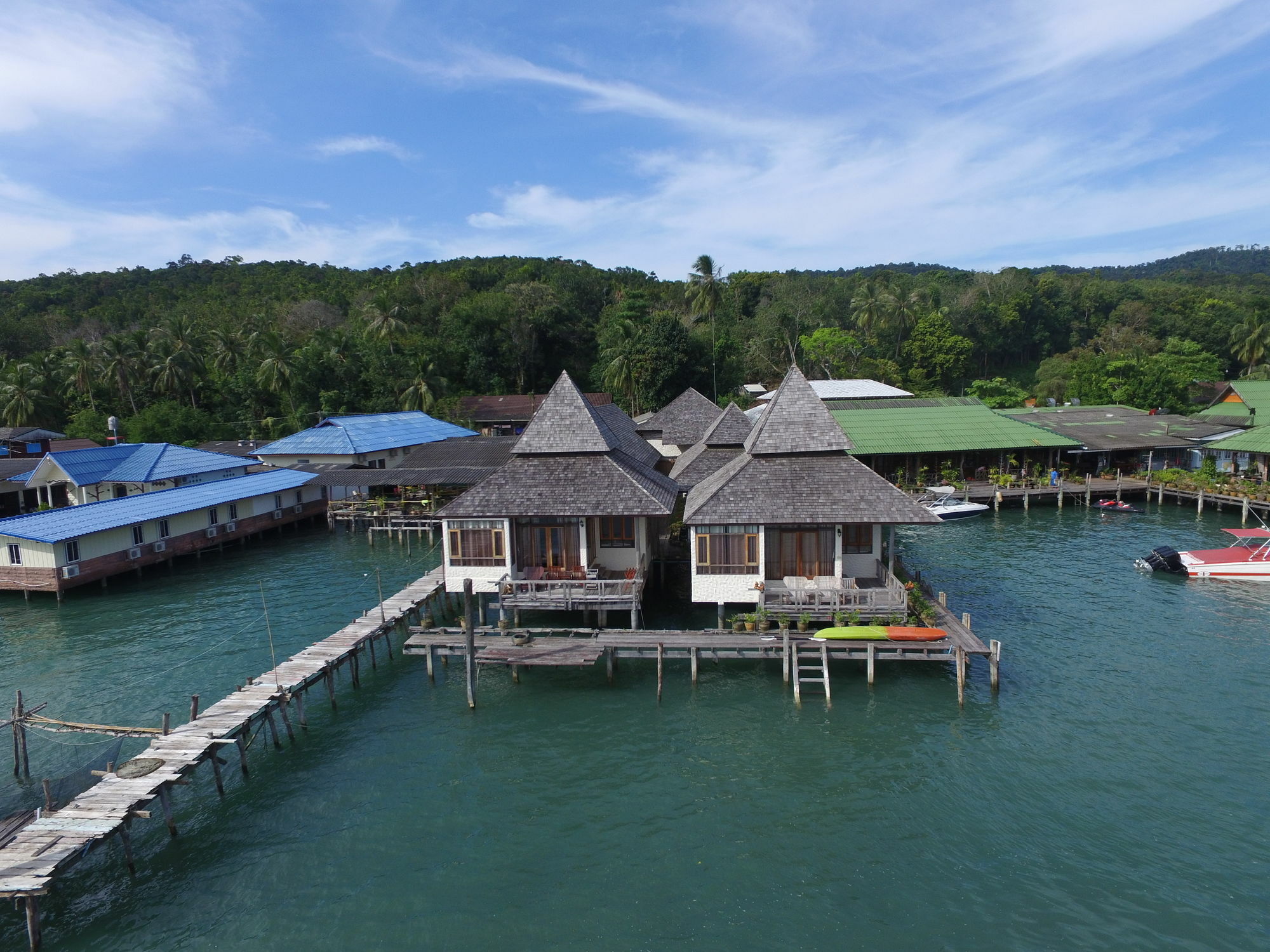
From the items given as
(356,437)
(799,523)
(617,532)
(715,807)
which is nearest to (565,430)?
(617,532)

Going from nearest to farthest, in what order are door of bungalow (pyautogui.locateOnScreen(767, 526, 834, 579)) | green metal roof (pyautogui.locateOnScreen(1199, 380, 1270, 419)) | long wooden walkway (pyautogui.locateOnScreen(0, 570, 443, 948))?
long wooden walkway (pyautogui.locateOnScreen(0, 570, 443, 948)) → door of bungalow (pyautogui.locateOnScreen(767, 526, 834, 579)) → green metal roof (pyautogui.locateOnScreen(1199, 380, 1270, 419))

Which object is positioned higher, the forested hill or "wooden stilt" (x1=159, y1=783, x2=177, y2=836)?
the forested hill

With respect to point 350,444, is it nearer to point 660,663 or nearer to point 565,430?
point 565,430

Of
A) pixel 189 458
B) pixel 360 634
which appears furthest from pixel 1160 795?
pixel 189 458

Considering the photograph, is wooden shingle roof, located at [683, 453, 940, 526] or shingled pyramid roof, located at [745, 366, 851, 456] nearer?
wooden shingle roof, located at [683, 453, 940, 526]

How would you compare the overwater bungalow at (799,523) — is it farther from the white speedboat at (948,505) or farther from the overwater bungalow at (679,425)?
the white speedboat at (948,505)

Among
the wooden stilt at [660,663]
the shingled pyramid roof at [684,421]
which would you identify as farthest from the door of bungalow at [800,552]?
the shingled pyramid roof at [684,421]

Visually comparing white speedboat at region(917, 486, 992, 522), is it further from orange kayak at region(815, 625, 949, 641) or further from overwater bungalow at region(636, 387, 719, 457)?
orange kayak at region(815, 625, 949, 641)

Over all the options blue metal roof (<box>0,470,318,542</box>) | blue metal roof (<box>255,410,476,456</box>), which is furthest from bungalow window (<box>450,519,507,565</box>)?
blue metal roof (<box>255,410,476,456</box>)
